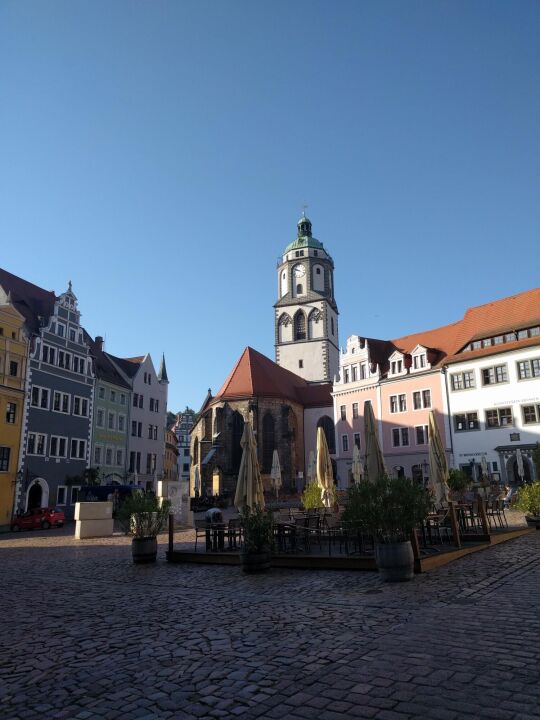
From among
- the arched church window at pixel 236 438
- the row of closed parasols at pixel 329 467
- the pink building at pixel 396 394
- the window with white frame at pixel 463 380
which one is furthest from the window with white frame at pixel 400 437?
the row of closed parasols at pixel 329 467

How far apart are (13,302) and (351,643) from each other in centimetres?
3490

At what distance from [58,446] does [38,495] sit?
3225 mm

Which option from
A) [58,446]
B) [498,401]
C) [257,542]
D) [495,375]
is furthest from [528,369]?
[58,446]

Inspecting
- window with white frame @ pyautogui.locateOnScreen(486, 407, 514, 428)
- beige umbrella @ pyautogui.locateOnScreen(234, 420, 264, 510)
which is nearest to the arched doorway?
beige umbrella @ pyautogui.locateOnScreen(234, 420, 264, 510)

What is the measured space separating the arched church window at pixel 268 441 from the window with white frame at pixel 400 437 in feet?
45.8

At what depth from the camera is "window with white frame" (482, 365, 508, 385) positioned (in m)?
A: 35.4

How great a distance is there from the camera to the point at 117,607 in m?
9.02

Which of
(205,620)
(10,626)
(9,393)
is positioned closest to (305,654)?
(205,620)

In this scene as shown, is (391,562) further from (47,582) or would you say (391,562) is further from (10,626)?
(47,582)

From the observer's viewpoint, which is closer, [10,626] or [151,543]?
[10,626]

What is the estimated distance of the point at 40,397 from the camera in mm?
35594

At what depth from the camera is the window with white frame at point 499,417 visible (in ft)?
114

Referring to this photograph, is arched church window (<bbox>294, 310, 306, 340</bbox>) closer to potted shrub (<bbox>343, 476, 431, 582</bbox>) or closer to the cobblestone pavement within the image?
the cobblestone pavement

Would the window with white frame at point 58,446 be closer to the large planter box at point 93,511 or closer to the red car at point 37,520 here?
the red car at point 37,520
